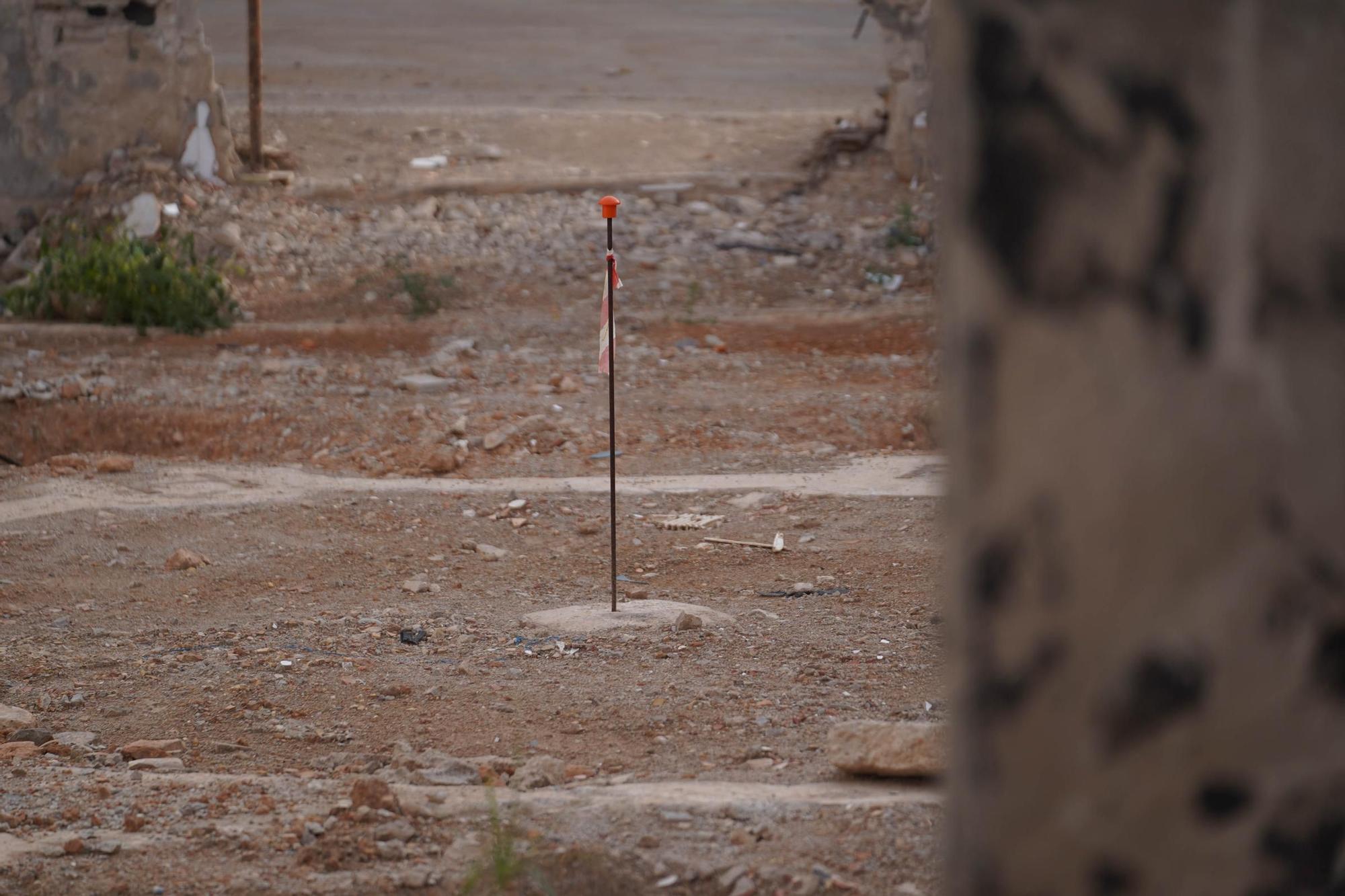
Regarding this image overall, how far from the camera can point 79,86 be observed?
33.5 ft

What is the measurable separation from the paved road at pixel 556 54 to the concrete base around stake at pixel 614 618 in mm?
9864

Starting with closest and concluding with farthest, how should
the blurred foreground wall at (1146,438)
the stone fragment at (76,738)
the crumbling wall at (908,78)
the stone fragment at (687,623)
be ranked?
the blurred foreground wall at (1146,438), the stone fragment at (76,738), the stone fragment at (687,623), the crumbling wall at (908,78)

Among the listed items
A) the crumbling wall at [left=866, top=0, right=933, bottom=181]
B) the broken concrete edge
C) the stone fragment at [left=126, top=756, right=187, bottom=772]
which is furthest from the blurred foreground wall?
the crumbling wall at [left=866, top=0, right=933, bottom=181]

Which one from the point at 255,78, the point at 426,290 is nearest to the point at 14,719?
the point at 426,290

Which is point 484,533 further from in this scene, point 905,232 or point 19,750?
point 905,232

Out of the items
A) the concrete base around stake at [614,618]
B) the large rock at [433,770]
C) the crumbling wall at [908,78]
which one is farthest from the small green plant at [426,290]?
the large rock at [433,770]

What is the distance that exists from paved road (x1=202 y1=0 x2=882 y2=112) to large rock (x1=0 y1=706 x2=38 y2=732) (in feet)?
34.1

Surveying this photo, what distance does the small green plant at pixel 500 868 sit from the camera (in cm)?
254

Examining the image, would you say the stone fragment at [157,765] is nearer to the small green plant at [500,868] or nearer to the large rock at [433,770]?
the large rock at [433,770]

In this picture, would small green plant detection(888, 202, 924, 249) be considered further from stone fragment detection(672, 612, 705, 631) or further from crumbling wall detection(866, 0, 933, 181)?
stone fragment detection(672, 612, 705, 631)

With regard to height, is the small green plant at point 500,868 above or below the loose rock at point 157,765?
above

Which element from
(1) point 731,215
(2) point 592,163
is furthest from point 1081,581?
(2) point 592,163

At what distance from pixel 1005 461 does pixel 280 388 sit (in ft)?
23.9

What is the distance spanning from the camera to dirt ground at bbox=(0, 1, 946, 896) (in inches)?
116
